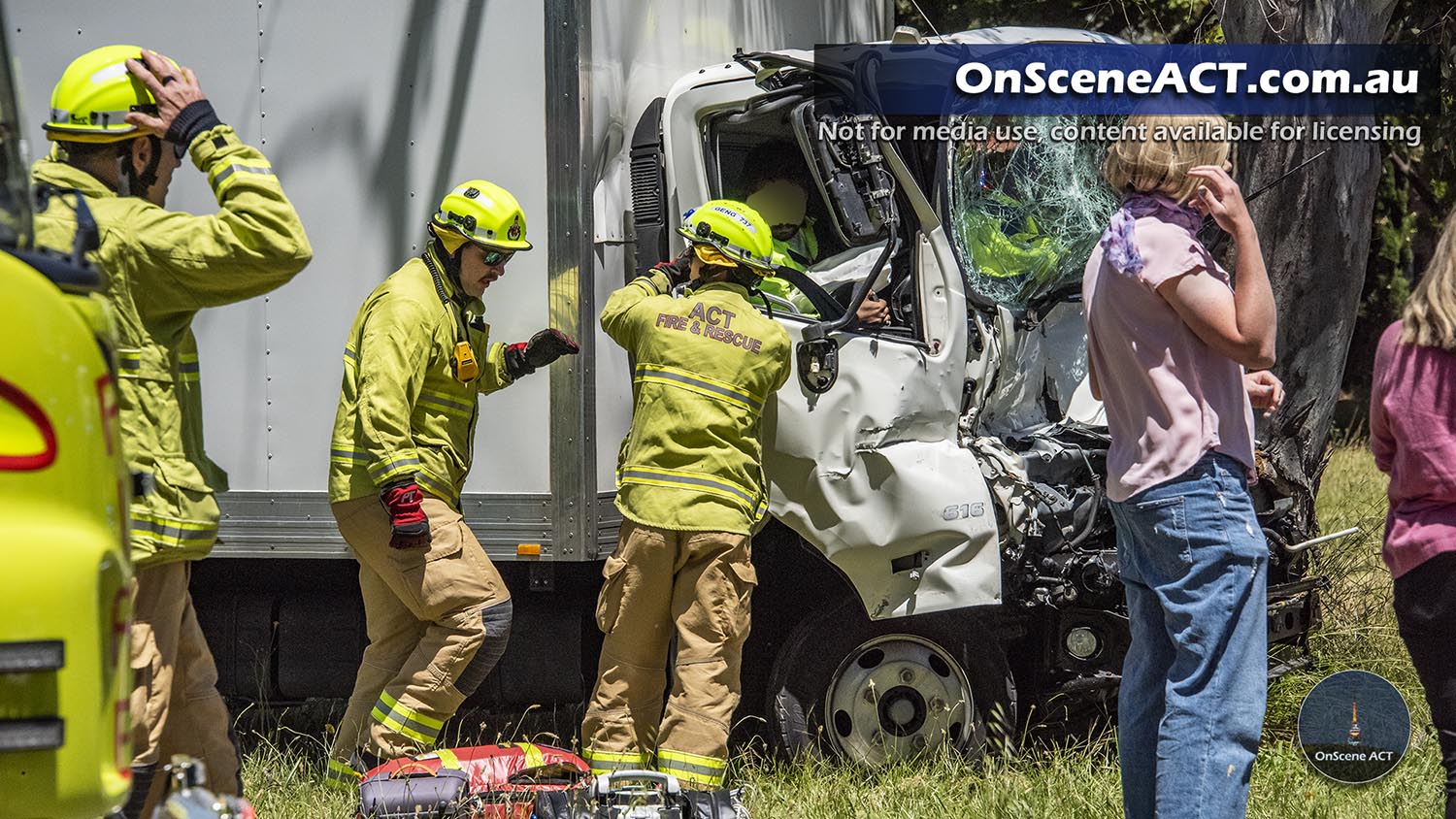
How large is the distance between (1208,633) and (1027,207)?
7.77ft

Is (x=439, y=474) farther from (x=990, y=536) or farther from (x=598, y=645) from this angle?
(x=990, y=536)

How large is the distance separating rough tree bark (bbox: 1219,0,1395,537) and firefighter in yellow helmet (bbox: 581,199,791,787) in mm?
2312

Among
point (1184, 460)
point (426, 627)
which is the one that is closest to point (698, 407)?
point (426, 627)

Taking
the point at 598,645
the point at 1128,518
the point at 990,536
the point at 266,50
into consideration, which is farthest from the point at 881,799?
the point at 266,50

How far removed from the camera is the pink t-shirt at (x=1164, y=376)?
3.47 meters

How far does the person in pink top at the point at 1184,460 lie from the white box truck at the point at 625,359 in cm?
137

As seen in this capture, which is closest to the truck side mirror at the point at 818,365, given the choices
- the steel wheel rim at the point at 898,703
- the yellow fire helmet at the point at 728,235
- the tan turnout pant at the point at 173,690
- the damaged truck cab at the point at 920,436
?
the damaged truck cab at the point at 920,436

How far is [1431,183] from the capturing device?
38.8 ft

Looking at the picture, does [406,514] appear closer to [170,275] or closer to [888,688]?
[170,275]

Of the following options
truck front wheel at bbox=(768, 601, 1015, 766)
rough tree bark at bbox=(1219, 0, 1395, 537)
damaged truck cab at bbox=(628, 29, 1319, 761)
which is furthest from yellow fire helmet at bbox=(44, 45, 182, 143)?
rough tree bark at bbox=(1219, 0, 1395, 537)

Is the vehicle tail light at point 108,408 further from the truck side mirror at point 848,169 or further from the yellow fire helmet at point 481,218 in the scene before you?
the truck side mirror at point 848,169

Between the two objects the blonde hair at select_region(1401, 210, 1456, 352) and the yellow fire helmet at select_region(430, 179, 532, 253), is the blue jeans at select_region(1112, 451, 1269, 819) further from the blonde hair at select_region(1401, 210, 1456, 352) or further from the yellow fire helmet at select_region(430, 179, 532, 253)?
the yellow fire helmet at select_region(430, 179, 532, 253)

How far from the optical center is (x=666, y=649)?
4.90m

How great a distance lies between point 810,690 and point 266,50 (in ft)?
9.44
